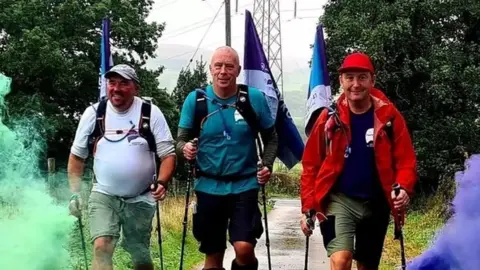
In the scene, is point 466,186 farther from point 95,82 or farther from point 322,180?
point 95,82

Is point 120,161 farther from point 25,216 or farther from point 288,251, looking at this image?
point 288,251

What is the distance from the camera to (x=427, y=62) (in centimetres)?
2031

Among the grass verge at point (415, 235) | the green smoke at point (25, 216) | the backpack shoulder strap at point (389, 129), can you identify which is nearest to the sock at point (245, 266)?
the backpack shoulder strap at point (389, 129)

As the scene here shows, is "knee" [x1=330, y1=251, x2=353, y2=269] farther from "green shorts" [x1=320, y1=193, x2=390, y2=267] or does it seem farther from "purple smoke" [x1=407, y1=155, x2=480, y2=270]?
"purple smoke" [x1=407, y1=155, x2=480, y2=270]

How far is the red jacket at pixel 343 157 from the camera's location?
5.15 meters

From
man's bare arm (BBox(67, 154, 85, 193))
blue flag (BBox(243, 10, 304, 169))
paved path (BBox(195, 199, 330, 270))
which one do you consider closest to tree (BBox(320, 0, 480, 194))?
paved path (BBox(195, 199, 330, 270))

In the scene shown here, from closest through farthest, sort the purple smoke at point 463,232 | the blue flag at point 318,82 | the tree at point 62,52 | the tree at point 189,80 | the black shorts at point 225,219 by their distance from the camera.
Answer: the purple smoke at point 463,232 < the black shorts at point 225,219 < the blue flag at point 318,82 < the tree at point 62,52 < the tree at point 189,80

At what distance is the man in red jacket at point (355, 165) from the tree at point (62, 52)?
27068 millimetres

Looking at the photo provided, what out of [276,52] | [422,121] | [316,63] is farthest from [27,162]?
[276,52]

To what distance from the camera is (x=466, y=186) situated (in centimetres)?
407

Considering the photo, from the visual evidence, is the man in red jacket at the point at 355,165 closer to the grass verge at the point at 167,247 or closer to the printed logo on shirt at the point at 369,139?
the printed logo on shirt at the point at 369,139

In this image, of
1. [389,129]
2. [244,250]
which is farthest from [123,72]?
[389,129]

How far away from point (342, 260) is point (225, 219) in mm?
1276

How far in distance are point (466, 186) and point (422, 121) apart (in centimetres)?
Answer: 1722
